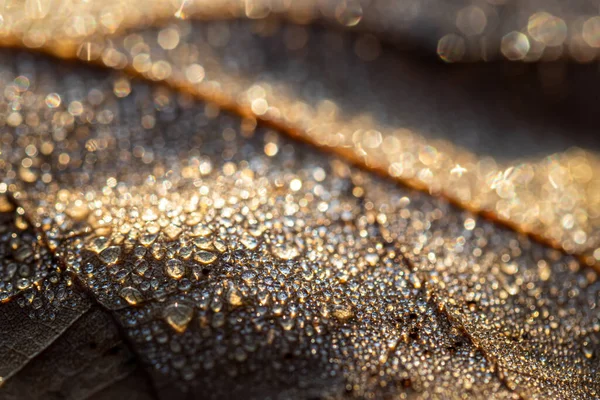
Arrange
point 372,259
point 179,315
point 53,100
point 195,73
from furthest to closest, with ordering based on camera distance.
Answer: point 195,73 → point 53,100 → point 372,259 → point 179,315

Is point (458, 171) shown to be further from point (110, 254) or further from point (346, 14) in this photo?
point (110, 254)

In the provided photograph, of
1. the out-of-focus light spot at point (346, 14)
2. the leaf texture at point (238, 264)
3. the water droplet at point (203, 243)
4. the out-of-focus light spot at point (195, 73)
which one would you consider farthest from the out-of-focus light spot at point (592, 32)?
the water droplet at point (203, 243)

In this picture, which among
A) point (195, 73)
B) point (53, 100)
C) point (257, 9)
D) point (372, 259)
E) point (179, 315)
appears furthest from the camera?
point (257, 9)

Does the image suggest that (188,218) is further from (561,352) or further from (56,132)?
(561,352)

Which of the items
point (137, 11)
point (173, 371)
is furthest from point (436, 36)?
point (173, 371)

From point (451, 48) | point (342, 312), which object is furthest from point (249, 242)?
point (451, 48)

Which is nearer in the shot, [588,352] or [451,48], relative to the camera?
[588,352]
